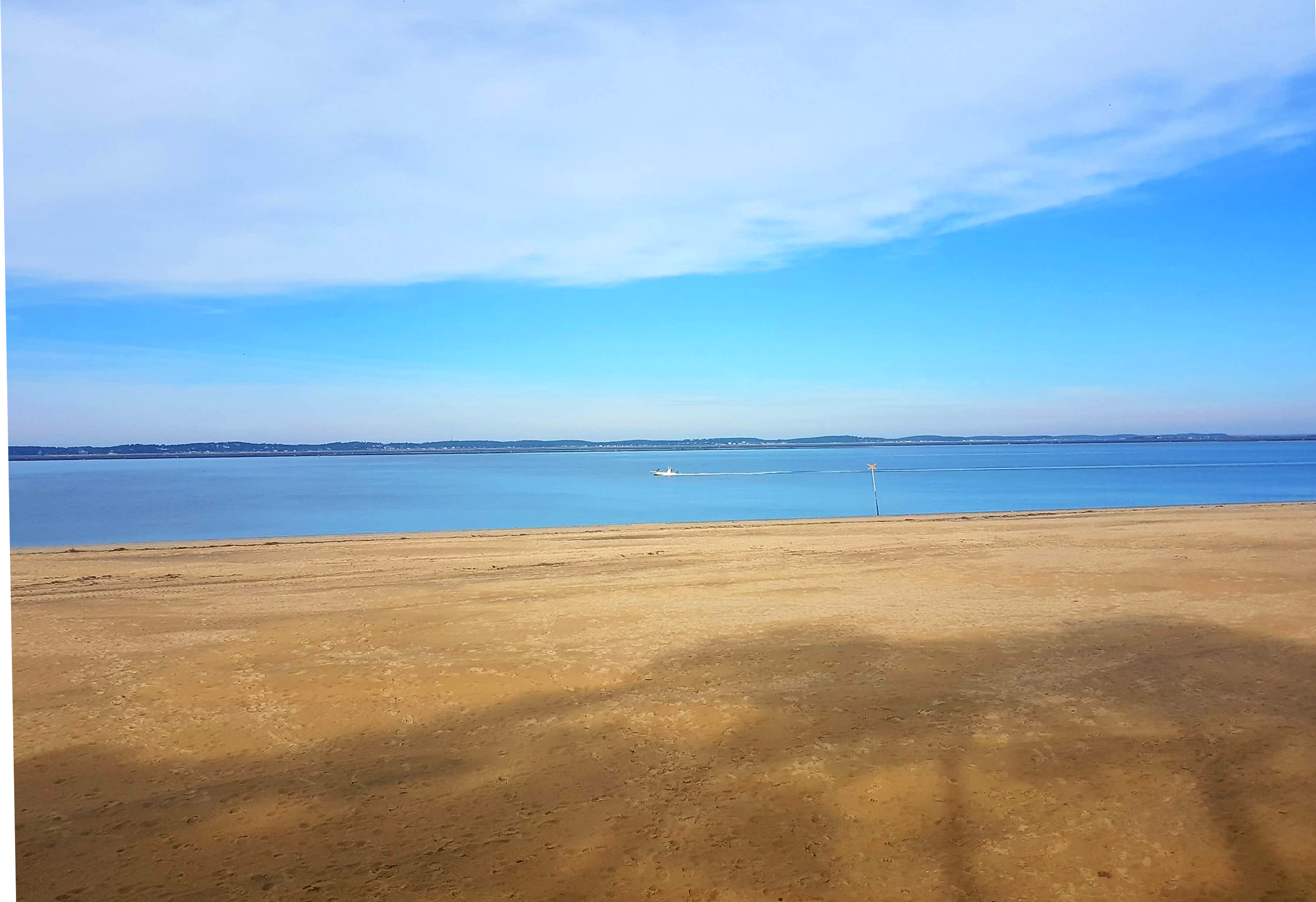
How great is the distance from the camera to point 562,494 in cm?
5881

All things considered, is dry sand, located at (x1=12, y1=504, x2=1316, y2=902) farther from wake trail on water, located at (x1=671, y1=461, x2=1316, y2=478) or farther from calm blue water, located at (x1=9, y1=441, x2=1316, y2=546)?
wake trail on water, located at (x1=671, y1=461, x2=1316, y2=478)

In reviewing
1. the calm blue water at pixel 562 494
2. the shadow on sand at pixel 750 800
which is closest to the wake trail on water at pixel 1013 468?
the calm blue water at pixel 562 494

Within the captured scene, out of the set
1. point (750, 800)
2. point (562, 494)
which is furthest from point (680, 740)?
point (562, 494)

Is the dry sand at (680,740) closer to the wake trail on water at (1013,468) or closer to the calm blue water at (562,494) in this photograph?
the calm blue water at (562,494)

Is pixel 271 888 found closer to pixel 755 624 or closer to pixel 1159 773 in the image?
pixel 1159 773

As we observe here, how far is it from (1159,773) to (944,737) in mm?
1415

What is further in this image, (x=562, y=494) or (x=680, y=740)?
(x=562, y=494)

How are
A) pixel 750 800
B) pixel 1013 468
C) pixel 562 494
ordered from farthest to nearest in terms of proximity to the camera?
pixel 1013 468
pixel 562 494
pixel 750 800

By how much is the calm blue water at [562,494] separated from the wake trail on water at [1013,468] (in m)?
0.55

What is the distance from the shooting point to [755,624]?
1034cm

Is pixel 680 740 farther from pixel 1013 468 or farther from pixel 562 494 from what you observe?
pixel 1013 468

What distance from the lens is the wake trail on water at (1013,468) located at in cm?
8544

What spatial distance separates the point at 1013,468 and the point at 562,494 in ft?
184

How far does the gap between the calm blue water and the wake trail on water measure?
552 millimetres
